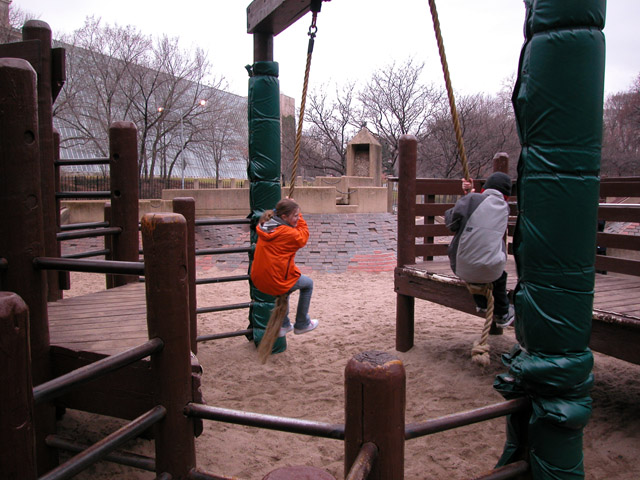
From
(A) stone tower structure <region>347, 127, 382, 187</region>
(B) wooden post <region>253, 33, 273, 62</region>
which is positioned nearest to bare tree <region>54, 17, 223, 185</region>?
(A) stone tower structure <region>347, 127, 382, 187</region>

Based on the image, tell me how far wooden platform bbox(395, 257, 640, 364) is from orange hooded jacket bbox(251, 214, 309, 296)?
152cm

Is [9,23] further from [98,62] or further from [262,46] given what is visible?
[262,46]

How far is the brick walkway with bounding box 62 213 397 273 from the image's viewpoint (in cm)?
1084

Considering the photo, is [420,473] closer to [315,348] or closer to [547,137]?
[547,137]

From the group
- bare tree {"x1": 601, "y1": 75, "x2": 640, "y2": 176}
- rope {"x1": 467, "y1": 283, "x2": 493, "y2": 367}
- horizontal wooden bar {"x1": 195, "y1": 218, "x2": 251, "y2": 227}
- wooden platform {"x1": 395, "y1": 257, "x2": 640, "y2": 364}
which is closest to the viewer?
wooden platform {"x1": 395, "y1": 257, "x2": 640, "y2": 364}

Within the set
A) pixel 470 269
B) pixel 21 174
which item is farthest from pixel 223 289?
pixel 21 174

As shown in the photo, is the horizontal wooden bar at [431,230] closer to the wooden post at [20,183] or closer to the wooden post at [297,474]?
the wooden post at [20,183]

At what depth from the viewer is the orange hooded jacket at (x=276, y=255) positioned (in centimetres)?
415

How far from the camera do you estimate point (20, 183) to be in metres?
1.78

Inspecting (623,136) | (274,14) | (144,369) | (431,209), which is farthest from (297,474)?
(623,136)

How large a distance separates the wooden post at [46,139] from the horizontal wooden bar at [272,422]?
7.38ft

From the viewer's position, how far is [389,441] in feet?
4.73

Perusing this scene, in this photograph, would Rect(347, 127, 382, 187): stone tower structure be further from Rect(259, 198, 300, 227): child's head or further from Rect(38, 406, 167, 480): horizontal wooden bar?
Rect(38, 406, 167, 480): horizontal wooden bar

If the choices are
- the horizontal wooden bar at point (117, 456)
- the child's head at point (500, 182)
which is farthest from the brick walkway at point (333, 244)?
the horizontal wooden bar at point (117, 456)
